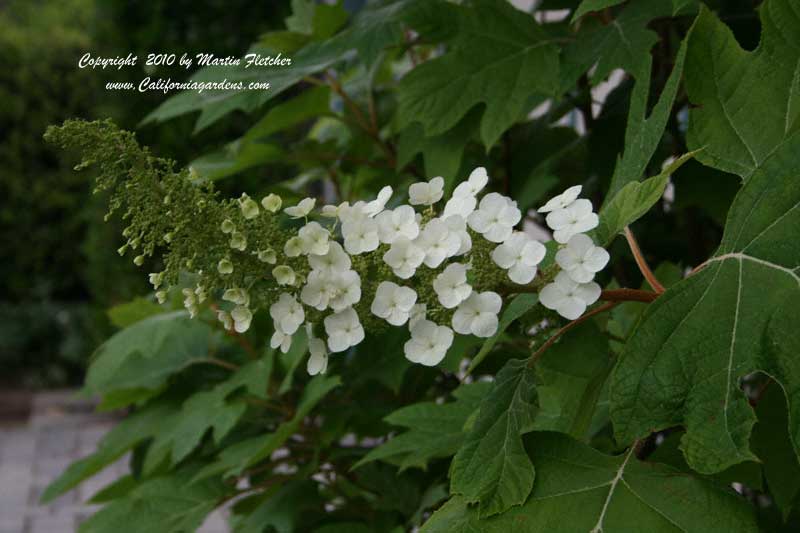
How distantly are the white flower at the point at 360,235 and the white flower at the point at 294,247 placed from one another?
42mm

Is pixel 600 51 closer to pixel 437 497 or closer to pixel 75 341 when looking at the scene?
pixel 437 497

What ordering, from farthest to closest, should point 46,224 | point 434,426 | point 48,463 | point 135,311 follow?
point 46,224 < point 48,463 < point 135,311 < point 434,426

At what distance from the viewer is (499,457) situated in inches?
40.1

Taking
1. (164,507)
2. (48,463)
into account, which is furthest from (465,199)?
(48,463)

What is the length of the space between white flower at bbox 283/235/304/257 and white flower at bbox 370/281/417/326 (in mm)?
81

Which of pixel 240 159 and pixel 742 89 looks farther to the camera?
pixel 240 159

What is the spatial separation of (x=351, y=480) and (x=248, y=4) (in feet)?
17.2

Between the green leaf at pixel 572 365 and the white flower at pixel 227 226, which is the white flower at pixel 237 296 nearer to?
the white flower at pixel 227 226

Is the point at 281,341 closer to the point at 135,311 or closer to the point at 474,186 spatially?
the point at 474,186

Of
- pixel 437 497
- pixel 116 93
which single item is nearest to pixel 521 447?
pixel 437 497

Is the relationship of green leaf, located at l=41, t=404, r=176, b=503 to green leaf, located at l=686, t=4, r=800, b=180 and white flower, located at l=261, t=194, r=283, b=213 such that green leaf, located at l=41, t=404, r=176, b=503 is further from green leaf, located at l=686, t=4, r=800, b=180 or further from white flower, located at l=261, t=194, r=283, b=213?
green leaf, located at l=686, t=4, r=800, b=180

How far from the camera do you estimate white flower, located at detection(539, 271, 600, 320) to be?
0.96 meters

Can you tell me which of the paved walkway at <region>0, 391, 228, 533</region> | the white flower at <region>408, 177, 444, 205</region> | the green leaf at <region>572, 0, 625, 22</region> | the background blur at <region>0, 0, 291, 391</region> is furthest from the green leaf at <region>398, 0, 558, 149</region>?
the background blur at <region>0, 0, 291, 391</region>

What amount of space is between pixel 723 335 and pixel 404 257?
0.95ft
